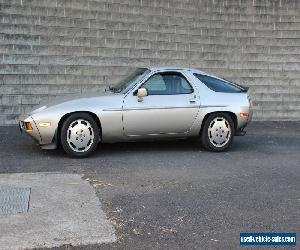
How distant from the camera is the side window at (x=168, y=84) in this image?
313 inches

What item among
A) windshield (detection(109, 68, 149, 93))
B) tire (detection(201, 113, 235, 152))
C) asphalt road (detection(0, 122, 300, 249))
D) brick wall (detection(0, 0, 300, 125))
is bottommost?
asphalt road (detection(0, 122, 300, 249))

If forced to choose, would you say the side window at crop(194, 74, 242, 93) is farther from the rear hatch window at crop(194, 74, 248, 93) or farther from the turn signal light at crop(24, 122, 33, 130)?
the turn signal light at crop(24, 122, 33, 130)

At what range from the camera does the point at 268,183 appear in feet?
20.4

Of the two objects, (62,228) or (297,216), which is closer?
(62,228)

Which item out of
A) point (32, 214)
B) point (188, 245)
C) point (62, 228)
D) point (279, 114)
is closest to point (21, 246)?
point (62, 228)

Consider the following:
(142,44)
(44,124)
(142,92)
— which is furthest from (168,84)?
(142,44)

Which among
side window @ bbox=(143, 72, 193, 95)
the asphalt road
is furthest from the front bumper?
side window @ bbox=(143, 72, 193, 95)

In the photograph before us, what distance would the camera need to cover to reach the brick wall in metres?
10.2

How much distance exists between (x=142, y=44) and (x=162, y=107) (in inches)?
142

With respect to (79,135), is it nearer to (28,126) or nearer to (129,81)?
(28,126)

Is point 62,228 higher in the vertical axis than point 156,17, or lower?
lower

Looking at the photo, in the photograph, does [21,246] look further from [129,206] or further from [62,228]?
[129,206]

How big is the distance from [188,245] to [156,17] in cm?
787

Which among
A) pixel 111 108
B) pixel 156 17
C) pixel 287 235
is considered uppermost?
pixel 156 17
